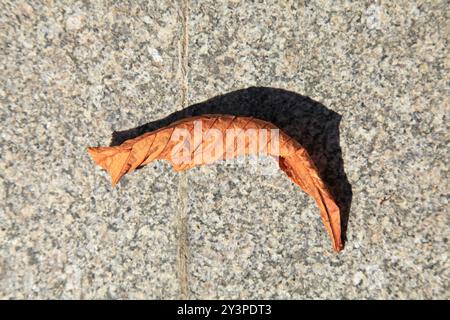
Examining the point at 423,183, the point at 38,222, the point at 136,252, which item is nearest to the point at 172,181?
the point at 136,252

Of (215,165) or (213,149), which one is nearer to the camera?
(213,149)

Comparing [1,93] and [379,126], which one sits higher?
[1,93]

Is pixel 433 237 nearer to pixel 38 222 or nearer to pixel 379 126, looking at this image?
pixel 379 126

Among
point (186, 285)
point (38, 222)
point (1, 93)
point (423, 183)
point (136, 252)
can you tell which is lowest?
point (186, 285)

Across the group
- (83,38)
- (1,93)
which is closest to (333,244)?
(83,38)
